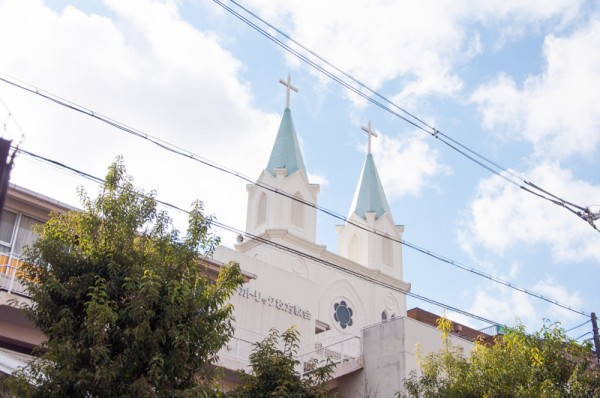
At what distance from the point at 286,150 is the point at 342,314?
11.6 meters

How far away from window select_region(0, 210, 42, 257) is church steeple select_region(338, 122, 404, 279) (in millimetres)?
33230

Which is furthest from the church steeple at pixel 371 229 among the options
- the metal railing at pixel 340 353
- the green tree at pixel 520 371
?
the green tree at pixel 520 371

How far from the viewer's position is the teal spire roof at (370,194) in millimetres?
58375

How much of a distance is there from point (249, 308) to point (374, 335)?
509 centimetres

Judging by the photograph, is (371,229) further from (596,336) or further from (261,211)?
(596,336)

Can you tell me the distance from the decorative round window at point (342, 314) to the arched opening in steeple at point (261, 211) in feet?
21.8

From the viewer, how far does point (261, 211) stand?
5131 cm

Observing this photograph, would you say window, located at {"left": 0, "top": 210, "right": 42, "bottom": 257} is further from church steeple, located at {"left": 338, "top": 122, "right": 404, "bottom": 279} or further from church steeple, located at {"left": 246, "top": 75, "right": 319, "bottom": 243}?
church steeple, located at {"left": 338, "top": 122, "right": 404, "bottom": 279}

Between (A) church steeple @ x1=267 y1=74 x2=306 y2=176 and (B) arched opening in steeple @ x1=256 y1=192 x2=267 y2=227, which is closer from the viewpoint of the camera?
(B) arched opening in steeple @ x1=256 y1=192 x2=267 y2=227

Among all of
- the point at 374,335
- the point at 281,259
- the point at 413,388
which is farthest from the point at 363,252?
the point at 413,388

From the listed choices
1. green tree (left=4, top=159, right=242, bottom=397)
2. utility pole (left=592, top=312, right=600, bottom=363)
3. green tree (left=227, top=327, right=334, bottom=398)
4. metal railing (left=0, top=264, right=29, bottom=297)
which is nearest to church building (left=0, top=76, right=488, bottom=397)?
metal railing (left=0, top=264, right=29, bottom=297)

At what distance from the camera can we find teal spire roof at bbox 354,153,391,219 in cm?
5838

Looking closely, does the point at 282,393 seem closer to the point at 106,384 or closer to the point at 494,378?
the point at 106,384

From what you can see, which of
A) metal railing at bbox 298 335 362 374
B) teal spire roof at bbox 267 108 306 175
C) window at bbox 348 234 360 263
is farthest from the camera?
window at bbox 348 234 360 263
